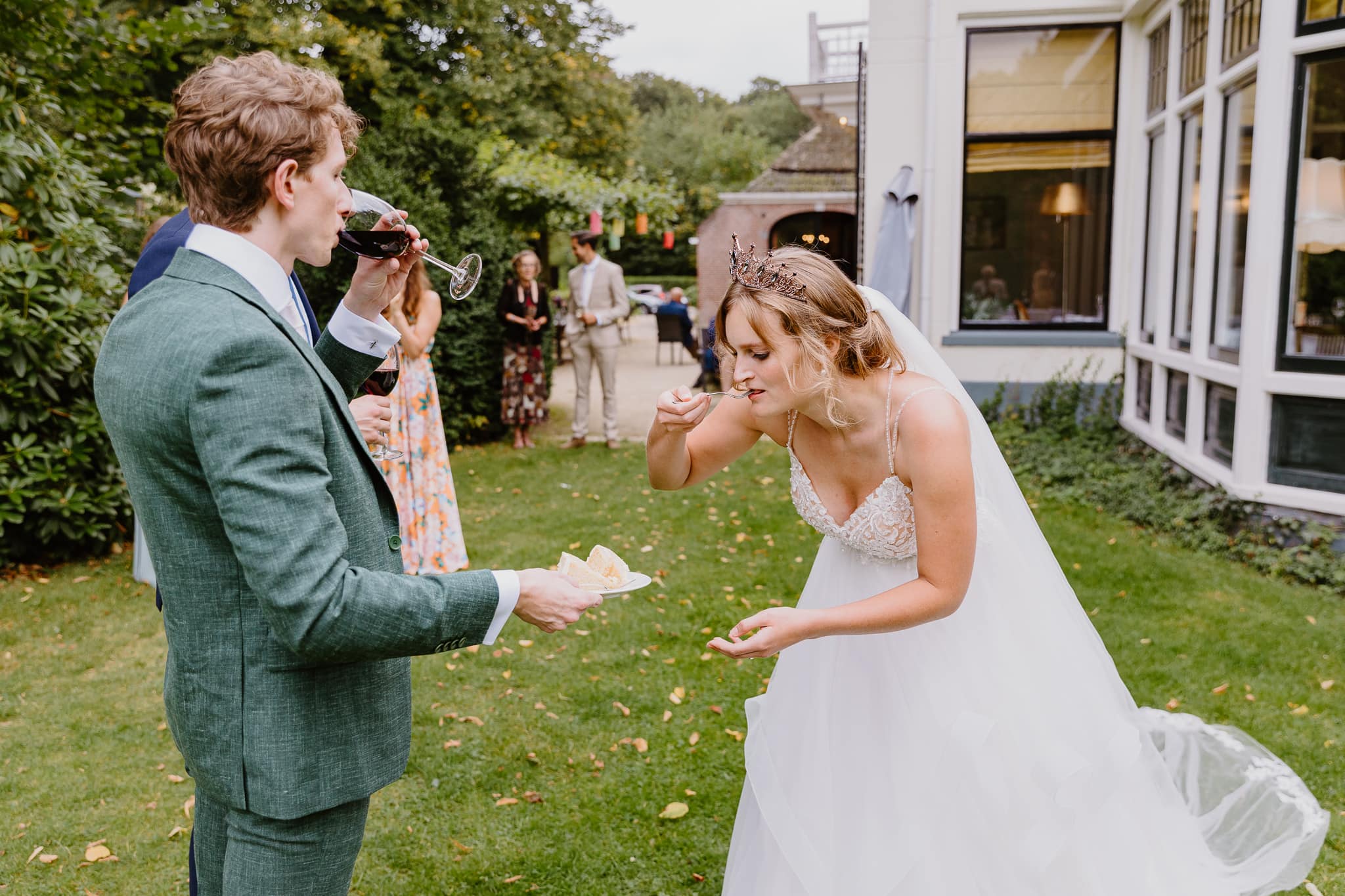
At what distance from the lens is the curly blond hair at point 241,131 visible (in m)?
1.67

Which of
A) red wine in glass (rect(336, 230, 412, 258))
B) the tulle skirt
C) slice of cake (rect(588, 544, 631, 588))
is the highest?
red wine in glass (rect(336, 230, 412, 258))

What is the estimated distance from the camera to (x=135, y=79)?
7.26m

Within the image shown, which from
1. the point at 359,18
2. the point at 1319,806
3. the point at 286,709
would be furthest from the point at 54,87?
the point at 359,18

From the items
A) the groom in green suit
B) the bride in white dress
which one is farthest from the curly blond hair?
the bride in white dress

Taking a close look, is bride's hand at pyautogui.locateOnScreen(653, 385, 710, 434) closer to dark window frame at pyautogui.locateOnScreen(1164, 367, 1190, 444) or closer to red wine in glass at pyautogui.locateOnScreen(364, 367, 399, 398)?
red wine in glass at pyautogui.locateOnScreen(364, 367, 399, 398)

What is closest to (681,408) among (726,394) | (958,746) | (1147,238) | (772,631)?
(726,394)

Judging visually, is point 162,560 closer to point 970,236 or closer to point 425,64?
point 970,236

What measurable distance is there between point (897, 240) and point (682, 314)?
9.91 m

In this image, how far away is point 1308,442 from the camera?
621 centimetres

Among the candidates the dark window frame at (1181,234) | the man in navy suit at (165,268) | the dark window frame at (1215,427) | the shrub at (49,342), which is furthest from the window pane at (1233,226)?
the shrub at (49,342)

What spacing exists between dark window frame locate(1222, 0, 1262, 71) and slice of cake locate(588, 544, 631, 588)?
19.9 feet

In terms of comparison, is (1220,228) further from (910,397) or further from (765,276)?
(765,276)

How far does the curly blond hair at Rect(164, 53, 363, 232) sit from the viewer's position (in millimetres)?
1671

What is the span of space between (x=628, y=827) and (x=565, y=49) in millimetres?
21005
